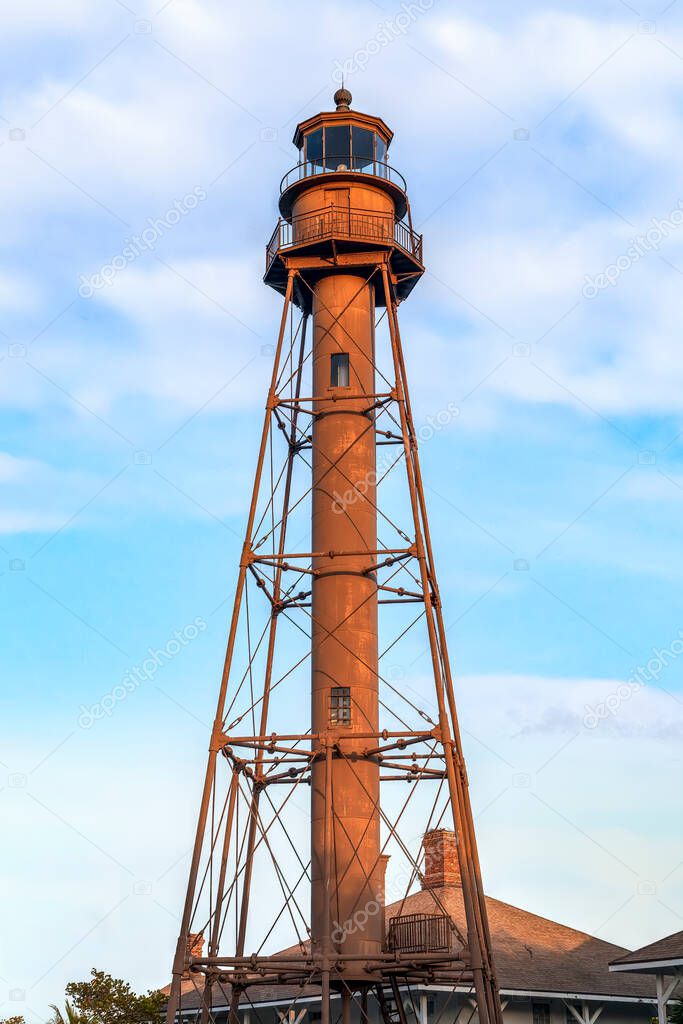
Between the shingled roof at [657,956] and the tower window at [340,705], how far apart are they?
29.2 feet

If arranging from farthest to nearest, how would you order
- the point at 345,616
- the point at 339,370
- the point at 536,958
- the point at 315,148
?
the point at 536,958 < the point at 315,148 < the point at 339,370 < the point at 345,616

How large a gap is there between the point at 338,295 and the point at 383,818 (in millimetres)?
13392

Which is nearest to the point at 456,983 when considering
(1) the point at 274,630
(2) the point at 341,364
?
(1) the point at 274,630

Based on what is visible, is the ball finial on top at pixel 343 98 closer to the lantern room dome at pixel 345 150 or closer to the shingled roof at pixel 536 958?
the lantern room dome at pixel 345 150

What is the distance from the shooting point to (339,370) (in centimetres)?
3572

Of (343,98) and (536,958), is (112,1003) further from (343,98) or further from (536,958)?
(343,98)

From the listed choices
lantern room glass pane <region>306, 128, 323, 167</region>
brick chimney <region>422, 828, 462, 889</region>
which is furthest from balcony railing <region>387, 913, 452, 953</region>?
lantern room glass pane <region>306, 128, 323, 167</region>

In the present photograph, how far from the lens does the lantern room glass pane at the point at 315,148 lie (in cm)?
3778

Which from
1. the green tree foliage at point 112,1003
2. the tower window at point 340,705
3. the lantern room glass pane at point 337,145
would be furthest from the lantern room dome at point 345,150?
the green tree foliage at point 112,1003

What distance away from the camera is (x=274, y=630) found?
34.8 metres

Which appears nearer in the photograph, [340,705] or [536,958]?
[340,705]

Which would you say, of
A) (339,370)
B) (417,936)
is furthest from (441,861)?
(339,370)

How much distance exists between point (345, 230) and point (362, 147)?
10.1ft

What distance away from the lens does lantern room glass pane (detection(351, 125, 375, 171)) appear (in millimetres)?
37594
